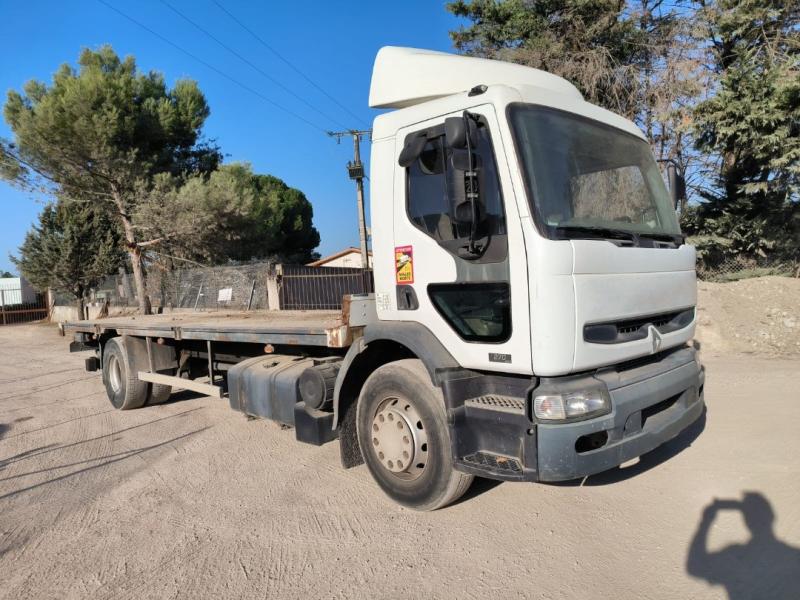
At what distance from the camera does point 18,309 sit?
101 feet

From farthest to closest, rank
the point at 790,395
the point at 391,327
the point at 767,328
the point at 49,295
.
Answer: the point at 49,295 < the point at 767,328 < the point at 790,395 < the point at 391,327

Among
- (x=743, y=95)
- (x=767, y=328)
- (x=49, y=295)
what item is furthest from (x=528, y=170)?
(x=49, y=295)

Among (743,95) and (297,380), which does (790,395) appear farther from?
(743,95)

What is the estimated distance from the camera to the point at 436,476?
3.39 m

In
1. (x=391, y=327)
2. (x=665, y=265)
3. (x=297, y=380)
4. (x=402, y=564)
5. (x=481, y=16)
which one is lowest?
(x=402, y=564)

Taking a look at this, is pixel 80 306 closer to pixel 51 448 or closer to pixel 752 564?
pixel 51 448

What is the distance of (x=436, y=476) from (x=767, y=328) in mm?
8562

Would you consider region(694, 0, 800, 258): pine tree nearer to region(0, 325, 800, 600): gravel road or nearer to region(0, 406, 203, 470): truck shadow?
region(0, 325, 800, 600): gravel road

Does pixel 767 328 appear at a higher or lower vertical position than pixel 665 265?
lower

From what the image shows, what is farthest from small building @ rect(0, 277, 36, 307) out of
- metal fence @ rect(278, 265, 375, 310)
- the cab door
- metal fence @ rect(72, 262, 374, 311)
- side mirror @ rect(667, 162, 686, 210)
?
side mirror @ rect(667, 162, 686, 210)

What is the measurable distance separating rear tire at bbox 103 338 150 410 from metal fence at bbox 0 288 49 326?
28150mm

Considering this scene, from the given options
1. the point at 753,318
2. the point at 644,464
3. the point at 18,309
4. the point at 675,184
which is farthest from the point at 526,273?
the point at 18,309

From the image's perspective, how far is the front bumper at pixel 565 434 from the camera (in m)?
2.85

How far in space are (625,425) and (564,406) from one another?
1.52 ft
